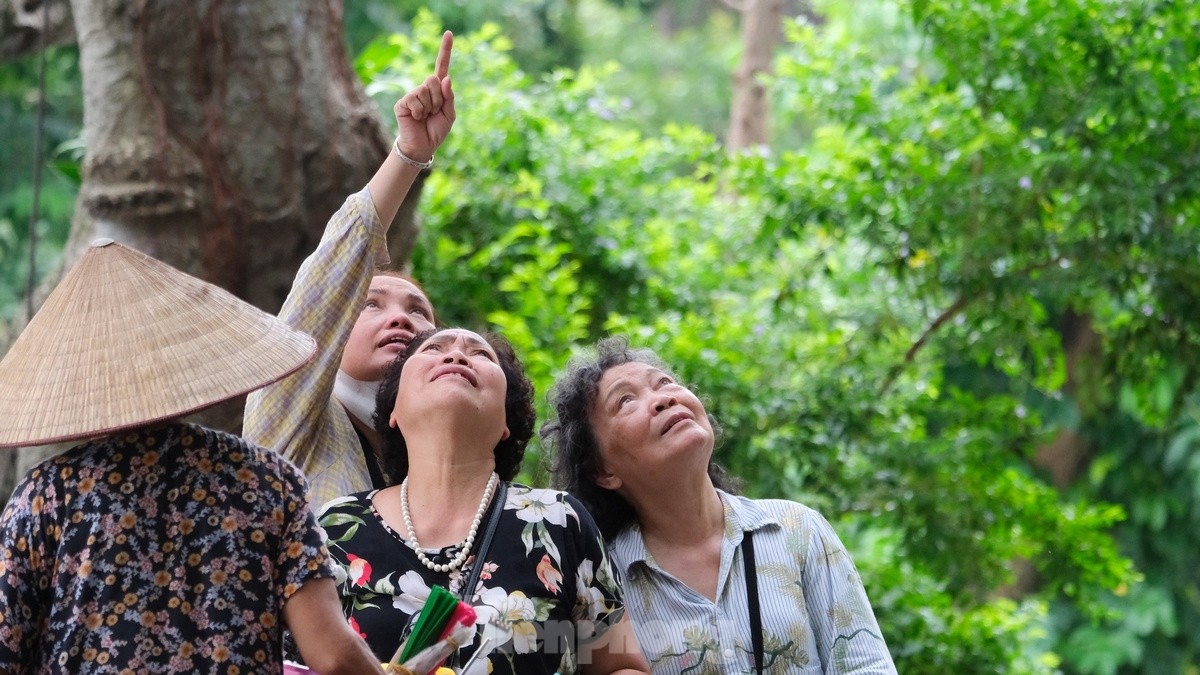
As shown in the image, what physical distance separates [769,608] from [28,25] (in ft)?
12.0

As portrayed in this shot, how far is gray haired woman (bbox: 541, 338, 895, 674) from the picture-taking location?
2.60 metres

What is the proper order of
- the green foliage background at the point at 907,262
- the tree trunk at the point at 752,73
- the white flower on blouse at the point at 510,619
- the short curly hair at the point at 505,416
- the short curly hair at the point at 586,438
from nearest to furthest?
the white flower on blouse at the point at 510,619, the short curly hair at the point at 505,416, the short curly hair at the point at 586,438, the green foliage background at the point at 907,262, the tree trunk at the point at 752,73

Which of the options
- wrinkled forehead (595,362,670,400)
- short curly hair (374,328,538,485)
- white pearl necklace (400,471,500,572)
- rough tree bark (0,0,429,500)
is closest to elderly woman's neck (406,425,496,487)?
white pearl necklace (400,471,500,572)

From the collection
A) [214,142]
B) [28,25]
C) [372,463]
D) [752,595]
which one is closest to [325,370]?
[372,463]

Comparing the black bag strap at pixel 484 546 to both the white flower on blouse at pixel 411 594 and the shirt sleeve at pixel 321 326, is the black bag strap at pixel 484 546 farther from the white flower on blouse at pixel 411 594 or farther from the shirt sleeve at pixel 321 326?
the shirt sleeve at pixel 321 326

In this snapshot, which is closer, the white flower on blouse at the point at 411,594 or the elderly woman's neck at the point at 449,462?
the white flower on blouse at the point at 411,594

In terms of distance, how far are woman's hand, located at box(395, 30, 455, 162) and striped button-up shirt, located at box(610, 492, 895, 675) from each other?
870mm

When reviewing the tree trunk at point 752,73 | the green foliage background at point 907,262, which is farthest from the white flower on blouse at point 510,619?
the tree trunk at point 752,73

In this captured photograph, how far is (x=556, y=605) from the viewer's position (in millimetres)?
2279

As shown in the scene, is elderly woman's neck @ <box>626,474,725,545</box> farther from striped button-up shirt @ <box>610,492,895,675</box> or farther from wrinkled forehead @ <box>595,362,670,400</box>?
wrinkled forehead @ <box>595,362,670,400</box>

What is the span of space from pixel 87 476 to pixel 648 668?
3.41 feet

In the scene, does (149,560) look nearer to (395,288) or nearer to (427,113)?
(427,113)

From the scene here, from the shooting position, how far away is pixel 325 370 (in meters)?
2.80

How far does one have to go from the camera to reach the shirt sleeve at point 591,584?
2324mm
